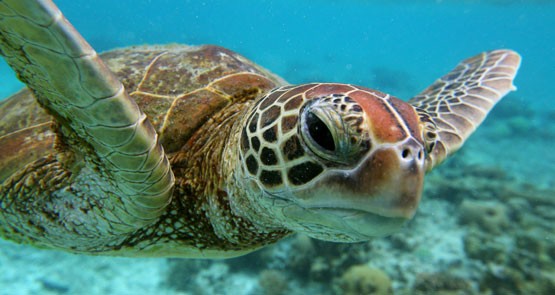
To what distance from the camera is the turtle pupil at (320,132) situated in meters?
1.10

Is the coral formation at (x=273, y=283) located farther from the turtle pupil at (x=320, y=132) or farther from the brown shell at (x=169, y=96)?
the turtle pupil at (x=320, y=132)

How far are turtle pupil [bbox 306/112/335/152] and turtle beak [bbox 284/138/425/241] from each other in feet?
0.33

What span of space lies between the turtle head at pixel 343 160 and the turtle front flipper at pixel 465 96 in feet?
2.62

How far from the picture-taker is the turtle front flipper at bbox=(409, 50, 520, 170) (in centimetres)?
221

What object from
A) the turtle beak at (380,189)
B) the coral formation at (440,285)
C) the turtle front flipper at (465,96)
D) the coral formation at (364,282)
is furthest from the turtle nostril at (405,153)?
the coral formation at (440,285)

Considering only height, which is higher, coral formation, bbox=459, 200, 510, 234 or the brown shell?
the brown shell

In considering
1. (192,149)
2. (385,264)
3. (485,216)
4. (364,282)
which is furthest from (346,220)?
(485,216)

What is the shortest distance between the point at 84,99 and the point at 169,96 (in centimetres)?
109

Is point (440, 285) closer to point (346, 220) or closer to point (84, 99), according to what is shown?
point (346, 220)

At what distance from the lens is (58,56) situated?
3.04 feet

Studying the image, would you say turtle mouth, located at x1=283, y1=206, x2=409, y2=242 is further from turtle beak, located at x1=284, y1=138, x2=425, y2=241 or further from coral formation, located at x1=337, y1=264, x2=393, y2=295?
coral formation, located at x1=337, y1=264, x2=393, y2=295

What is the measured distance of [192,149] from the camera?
6.50 feet

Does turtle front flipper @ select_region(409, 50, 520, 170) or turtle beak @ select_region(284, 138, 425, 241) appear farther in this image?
turtle front flipper @ select_region(409, 50, 520, 170)

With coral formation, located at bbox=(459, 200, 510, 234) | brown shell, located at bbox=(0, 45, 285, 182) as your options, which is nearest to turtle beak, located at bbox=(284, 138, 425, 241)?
brown shell, located at bbox=(0, 45, 285, 182)
